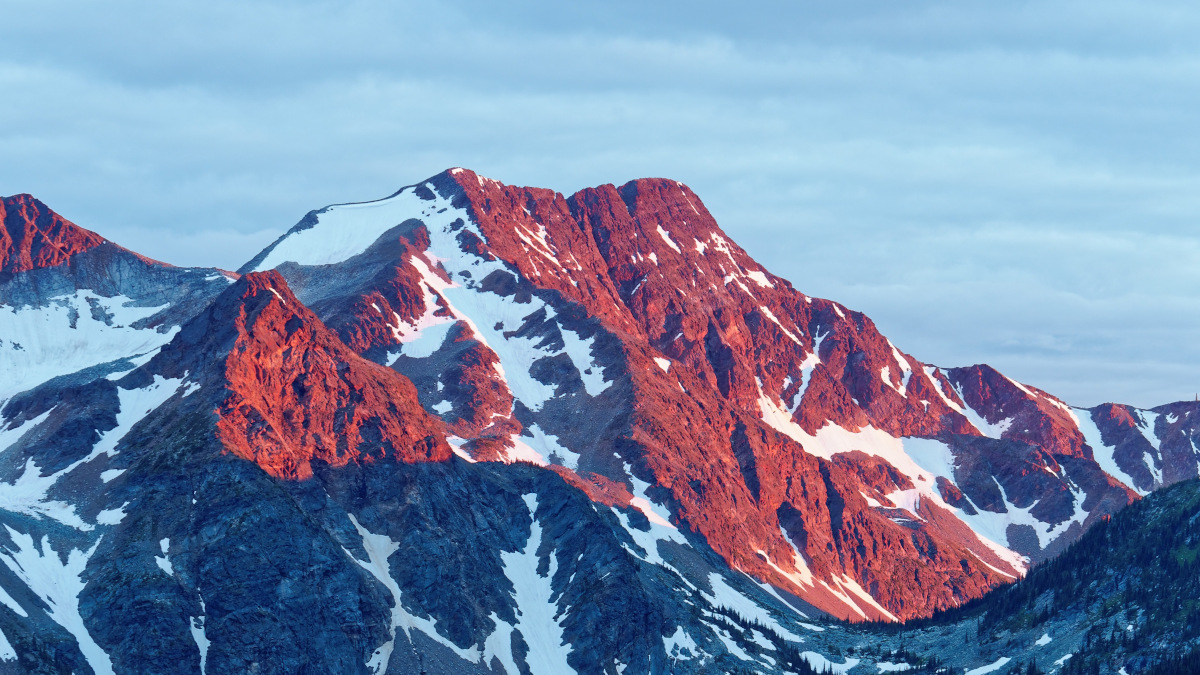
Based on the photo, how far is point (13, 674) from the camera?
649 ft
